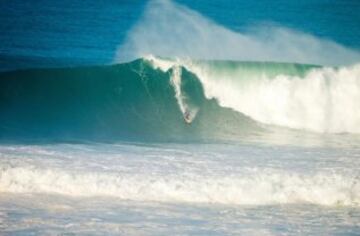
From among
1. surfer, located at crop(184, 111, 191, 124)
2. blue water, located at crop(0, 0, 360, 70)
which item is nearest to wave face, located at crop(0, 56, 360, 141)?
surfer, located at crop(184, 111, 191, 124)

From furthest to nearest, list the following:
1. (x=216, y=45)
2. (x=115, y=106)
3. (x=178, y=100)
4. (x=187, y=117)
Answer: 1. (x=216, y=45)
2. (x=178, y=100)
3. (x=115, y=106)
4. (x=187, y=117)

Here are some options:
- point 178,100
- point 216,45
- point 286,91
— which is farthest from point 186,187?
point 216,45

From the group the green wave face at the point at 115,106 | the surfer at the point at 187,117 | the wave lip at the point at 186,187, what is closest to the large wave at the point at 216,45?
the green wave face at the point at 115,106

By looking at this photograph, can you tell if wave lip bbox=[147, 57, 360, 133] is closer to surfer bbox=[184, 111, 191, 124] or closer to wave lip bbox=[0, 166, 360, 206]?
surfer bbox=[184, 111, 191, 124]

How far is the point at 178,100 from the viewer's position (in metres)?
16.4

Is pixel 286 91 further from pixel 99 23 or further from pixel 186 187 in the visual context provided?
pixel 99 23

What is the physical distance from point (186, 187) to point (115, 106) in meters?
6.86

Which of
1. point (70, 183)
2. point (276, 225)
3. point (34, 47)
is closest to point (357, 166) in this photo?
point (276, 225)

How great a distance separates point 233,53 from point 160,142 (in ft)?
27.9

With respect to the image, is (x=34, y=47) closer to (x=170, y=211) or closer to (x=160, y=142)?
(x=160, y=142)

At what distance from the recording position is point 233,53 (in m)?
21.2

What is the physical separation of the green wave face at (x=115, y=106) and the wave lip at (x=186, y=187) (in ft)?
10.9

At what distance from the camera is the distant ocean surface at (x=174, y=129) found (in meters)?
8.70

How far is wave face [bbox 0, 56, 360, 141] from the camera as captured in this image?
48.3 ft
